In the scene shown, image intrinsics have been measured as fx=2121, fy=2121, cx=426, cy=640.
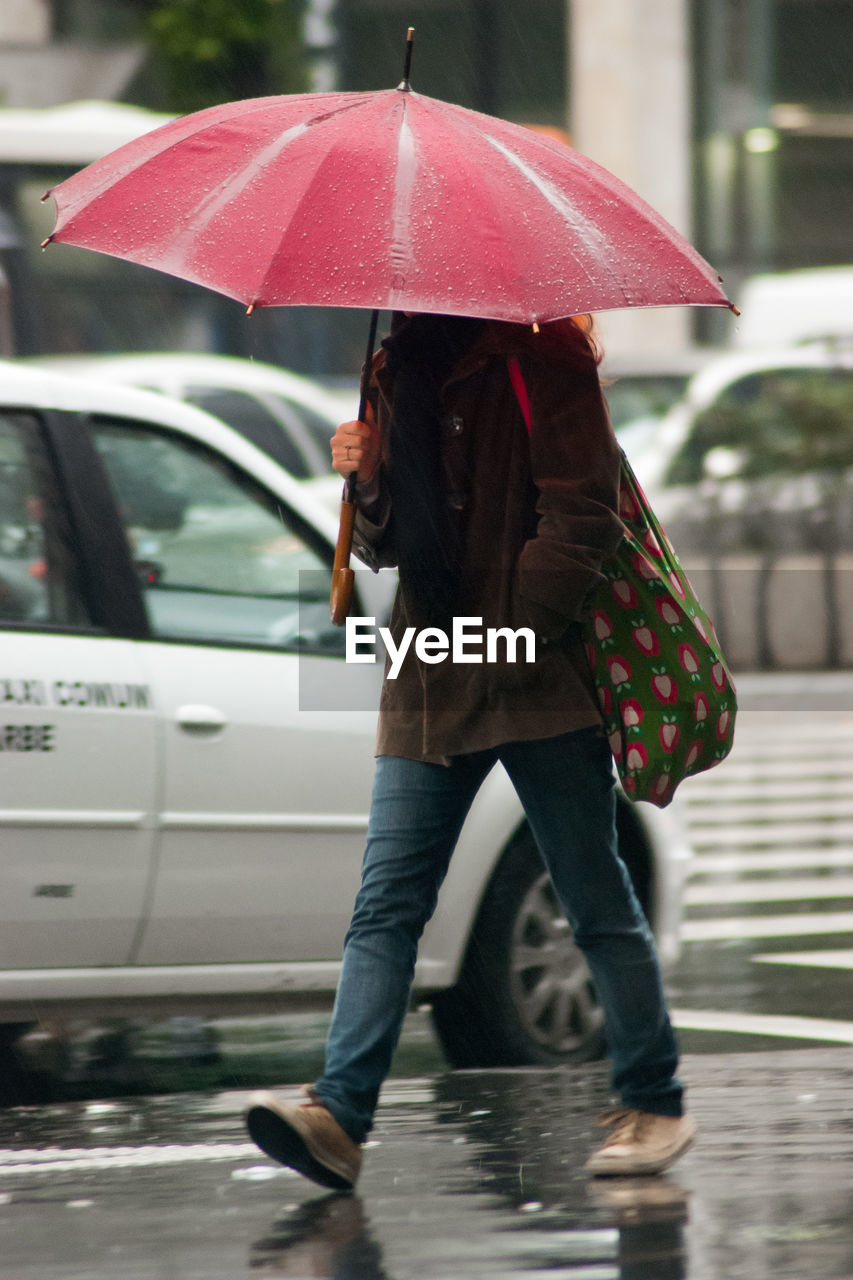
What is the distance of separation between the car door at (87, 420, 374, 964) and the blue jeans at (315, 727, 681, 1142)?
1.07 meters

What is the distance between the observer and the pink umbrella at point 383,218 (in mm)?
3611

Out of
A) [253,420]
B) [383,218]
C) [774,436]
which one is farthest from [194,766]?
[774,436]

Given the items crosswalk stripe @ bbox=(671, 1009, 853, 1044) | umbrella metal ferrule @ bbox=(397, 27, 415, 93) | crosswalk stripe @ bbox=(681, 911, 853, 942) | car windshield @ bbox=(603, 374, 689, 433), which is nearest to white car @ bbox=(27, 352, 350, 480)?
car windshield @ bbox=(603, 374, 689, 433)

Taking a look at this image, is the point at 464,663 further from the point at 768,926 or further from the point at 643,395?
the point at 643,395

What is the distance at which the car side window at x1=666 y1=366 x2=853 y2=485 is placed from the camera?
1480 cm

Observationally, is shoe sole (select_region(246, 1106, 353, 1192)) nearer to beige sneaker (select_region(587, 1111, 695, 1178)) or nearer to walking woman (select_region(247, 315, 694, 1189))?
walking woman (select_region(247, 315, 694, 1189))

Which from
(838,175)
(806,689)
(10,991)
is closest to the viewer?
(10,991)

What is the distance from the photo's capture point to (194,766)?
494 centimetres

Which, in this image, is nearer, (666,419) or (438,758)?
(438,758)

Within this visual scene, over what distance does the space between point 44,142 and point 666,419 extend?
4839 mm

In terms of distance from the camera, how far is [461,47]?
26344mm

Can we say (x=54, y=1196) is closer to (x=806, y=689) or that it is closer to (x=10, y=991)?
(x=10, y=991)

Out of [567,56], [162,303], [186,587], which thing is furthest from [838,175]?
[186,587]

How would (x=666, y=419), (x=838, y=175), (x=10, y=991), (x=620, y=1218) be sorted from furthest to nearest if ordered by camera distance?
(x=838, y=175), (x=666, y=419), (x=10, y=991), (x=620, y=1218)
